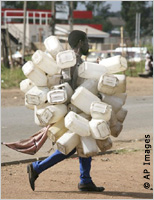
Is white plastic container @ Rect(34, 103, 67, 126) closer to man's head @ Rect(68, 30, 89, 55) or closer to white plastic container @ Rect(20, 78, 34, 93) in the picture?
white plastic container @ Rect(20, 78, 34, 93)

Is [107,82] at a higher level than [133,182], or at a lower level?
higher

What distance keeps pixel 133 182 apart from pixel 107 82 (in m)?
1.73

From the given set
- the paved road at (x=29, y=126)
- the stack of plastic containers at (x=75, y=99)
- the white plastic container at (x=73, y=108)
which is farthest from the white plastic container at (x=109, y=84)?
the paved road at (x=29, y=126)

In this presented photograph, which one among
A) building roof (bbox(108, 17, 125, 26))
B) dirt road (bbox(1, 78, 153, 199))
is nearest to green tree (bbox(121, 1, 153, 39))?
building roof (bbox(108, 17, 125, 26))

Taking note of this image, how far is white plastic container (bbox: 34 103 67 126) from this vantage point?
5.79 meters

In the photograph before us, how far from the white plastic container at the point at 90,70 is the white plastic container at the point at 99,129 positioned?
1.60 feet

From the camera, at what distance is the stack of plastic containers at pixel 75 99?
5754mm

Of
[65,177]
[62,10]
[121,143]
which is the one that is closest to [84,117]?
[65,177]

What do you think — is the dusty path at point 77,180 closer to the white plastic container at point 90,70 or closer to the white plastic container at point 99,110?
the white plastic container at point 99,110

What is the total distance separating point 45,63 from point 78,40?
1.78 ft

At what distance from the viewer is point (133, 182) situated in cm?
703

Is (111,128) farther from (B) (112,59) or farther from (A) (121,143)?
(A) (121,143)

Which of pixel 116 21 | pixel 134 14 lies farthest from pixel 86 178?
pixel 116 21

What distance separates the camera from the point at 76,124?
5699 millimetres
